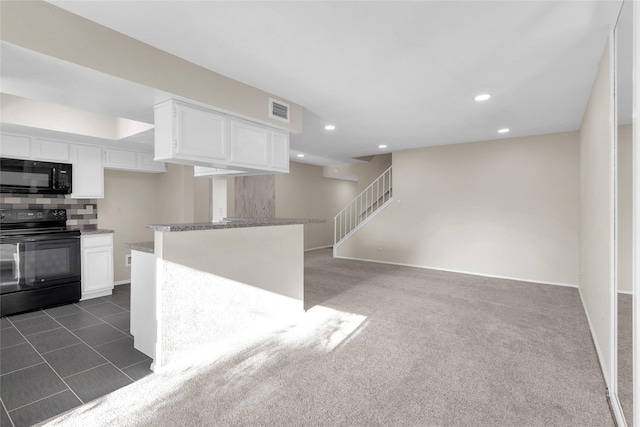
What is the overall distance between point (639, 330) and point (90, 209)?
6111 mm

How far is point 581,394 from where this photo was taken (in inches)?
80.2

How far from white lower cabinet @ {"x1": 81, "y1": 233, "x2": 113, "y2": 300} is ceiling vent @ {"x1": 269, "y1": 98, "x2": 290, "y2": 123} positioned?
3221 millimetres

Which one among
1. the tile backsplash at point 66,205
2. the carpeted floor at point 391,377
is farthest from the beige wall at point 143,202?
the carpeted floor at point 391,377

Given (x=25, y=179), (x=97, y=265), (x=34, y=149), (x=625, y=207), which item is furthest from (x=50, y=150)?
(x=625, y=207)

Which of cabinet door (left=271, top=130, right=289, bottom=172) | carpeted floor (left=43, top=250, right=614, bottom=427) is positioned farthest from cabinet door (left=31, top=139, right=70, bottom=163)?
carpeted floor (left=43, top=250, right=614, bottom=427)

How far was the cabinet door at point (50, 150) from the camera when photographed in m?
3.85

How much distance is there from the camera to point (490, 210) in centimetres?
557

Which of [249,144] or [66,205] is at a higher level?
[249,144]

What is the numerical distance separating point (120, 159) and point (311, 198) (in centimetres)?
508

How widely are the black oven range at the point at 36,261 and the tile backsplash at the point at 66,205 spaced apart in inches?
3.7

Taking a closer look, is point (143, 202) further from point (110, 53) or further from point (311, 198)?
point (311, 198)

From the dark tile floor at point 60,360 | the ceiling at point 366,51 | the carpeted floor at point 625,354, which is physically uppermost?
the ceiling at point 366,51

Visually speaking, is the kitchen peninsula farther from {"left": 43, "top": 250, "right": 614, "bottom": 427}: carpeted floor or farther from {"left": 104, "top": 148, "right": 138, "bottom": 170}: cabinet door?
{"left": 104, "top": 148, "right": 138, "bottom": 170}: cabinet door

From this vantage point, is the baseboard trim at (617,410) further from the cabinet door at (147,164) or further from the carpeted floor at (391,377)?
the cabinet door at (147,164)
